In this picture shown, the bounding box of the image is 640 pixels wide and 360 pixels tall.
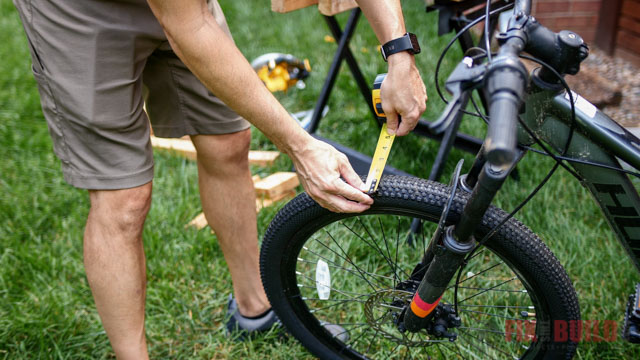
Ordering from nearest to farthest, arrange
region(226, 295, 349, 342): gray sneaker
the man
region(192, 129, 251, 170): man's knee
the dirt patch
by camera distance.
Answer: the man < region(192, 129, 251, 170): man's knee < region(226, 295, 349, 342): gray sneaker < the dirt patch

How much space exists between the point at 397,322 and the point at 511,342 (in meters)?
0.51

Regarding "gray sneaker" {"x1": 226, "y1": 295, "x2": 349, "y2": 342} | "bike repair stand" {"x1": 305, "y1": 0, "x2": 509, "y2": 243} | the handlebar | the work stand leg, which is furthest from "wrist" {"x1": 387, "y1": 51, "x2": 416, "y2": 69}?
the work stand leg

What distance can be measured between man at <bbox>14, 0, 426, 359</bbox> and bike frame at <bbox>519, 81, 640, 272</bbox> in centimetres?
30

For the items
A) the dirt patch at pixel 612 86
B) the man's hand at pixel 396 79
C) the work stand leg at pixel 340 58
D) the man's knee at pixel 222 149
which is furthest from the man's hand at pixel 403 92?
the dirt patch at pixel 612 86

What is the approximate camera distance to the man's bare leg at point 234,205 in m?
1.78

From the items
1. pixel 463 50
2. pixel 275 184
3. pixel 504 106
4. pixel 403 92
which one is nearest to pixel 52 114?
pixel 403 92

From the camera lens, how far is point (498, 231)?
1.33 meters

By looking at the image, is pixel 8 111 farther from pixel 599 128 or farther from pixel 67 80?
pixel 599 128

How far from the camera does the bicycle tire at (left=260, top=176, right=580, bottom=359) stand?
135 centimetres

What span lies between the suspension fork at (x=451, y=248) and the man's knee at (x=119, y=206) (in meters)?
0.81

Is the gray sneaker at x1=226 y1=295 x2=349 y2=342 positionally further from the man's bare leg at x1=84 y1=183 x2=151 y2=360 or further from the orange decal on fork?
the orange decal on fork

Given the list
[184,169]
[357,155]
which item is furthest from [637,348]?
[184,169]

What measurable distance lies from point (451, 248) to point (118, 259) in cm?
93

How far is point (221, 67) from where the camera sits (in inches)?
48.5
